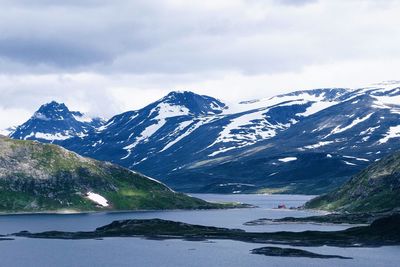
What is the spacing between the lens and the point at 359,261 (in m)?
181

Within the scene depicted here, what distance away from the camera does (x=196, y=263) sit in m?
182

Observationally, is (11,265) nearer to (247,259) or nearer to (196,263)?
(196,263)

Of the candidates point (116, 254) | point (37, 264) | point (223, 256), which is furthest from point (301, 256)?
point (37, 264)

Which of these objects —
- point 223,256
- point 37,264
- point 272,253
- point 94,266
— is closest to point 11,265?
point 37,264

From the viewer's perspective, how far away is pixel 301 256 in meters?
193

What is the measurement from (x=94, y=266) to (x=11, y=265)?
65.0 ft

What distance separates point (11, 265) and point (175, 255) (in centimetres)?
4290

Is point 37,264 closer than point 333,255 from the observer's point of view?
Yes

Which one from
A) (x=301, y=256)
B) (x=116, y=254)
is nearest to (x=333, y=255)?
(x=301, y=256)

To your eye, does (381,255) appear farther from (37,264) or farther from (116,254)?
(37,264)

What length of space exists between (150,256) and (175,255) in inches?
263

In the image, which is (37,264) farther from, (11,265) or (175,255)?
(175,255)

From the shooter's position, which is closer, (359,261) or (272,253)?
(359,261)

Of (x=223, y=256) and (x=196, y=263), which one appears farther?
(x=223, y=256)
